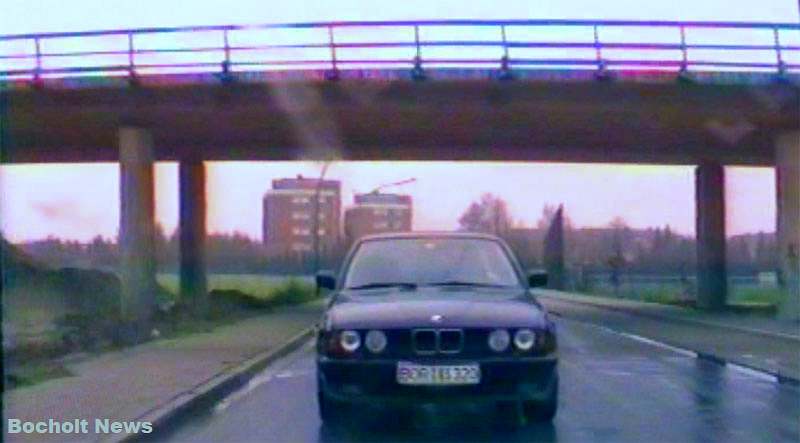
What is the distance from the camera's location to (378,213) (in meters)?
66.7

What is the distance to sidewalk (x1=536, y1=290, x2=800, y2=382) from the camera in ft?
63.7

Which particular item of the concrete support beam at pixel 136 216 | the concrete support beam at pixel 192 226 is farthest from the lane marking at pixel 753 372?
the concrete support beam at pixel 192 226

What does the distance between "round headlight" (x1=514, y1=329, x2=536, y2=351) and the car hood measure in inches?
2.3

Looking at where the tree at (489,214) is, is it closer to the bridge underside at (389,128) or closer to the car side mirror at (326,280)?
the bridge underside at (389,128)

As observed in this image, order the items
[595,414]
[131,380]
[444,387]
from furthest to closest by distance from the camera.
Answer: [131,380], [595,414], [444,387]

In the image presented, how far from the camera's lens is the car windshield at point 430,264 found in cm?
1241

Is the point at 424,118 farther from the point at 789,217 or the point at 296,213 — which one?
the point at 296,213

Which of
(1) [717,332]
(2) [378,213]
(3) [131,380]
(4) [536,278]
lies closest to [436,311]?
(4) [536,278]

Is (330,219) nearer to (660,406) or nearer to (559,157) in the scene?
(559,157)

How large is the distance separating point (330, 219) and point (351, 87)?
134 ft

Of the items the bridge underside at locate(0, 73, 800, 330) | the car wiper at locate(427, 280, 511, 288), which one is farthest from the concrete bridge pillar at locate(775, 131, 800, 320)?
the car wiper at locate(427, 280, 511, 288)

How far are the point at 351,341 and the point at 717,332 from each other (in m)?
18.0

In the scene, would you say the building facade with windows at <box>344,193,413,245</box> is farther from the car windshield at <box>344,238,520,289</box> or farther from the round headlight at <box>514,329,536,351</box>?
the round headlight at <box>514,329,536,351</box>

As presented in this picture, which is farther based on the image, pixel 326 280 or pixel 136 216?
pixel 136 216
